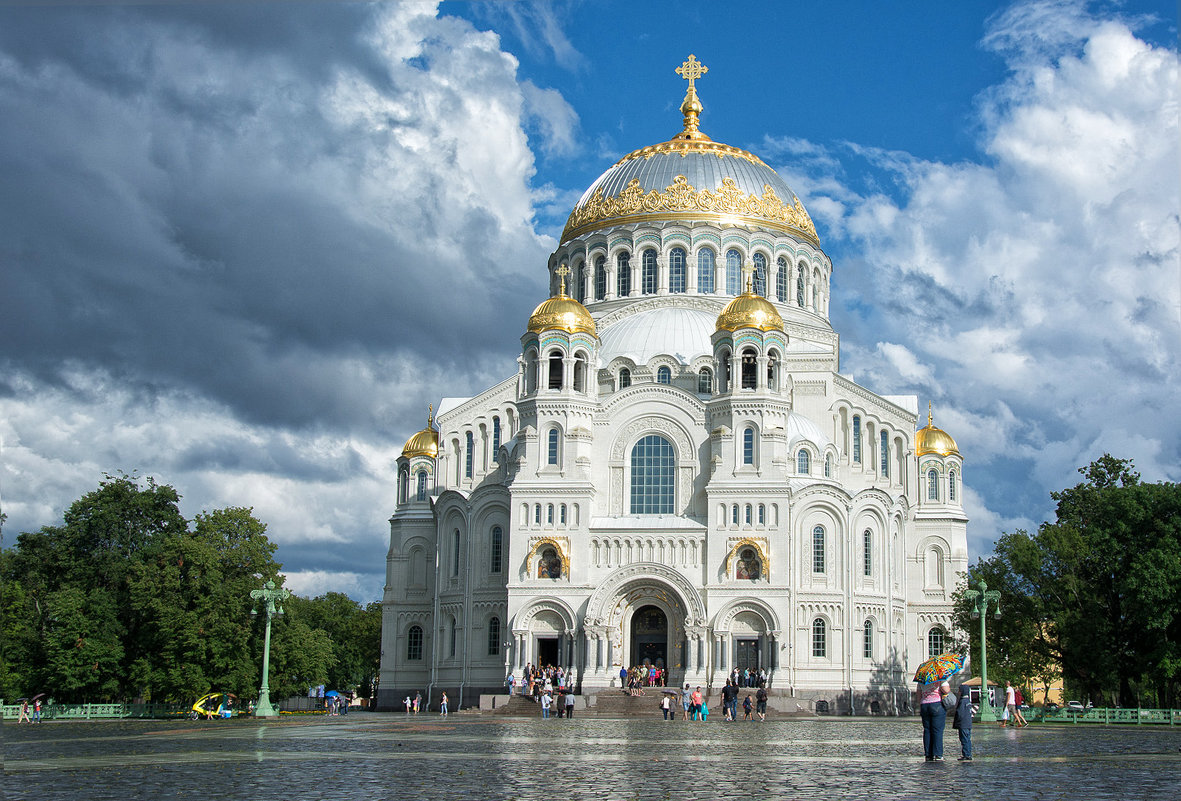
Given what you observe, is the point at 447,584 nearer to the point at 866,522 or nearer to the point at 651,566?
the point at 651,566

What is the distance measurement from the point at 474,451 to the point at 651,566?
46.3ft

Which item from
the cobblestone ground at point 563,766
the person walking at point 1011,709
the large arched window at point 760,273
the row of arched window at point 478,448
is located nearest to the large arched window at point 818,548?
the person walking at point 1011,709

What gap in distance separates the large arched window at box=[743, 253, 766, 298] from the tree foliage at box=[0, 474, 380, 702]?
26.3m

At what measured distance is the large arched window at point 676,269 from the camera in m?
62.6

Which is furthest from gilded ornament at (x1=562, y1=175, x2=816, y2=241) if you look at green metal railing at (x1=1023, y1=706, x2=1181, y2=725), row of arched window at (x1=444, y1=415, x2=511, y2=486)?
green metal railing at (x1=1023, y1=706, x2=1181, y2=725)

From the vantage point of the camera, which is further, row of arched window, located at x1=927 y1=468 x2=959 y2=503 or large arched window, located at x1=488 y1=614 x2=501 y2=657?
row of arched window, located at x1=927 y1=468 x2=959 y2=503

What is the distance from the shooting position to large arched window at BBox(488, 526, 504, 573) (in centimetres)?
5328

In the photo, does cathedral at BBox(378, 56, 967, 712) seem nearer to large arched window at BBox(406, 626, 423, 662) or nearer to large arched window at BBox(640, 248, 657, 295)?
large arched window at BBox(406, 626, 423, 662)

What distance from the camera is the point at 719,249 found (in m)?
62.7

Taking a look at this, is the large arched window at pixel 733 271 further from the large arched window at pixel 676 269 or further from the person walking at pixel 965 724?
the person walking at pixel 965 724

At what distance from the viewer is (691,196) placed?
6384 cm

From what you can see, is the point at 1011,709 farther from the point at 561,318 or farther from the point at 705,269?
the point at 705,269

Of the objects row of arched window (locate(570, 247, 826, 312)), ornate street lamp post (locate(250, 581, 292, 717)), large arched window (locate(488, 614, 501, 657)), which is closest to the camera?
ornate street lamp post (locate(250, 581, 292, 717))

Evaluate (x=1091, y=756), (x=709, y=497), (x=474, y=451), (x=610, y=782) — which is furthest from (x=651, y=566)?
(x=610, y=782)
